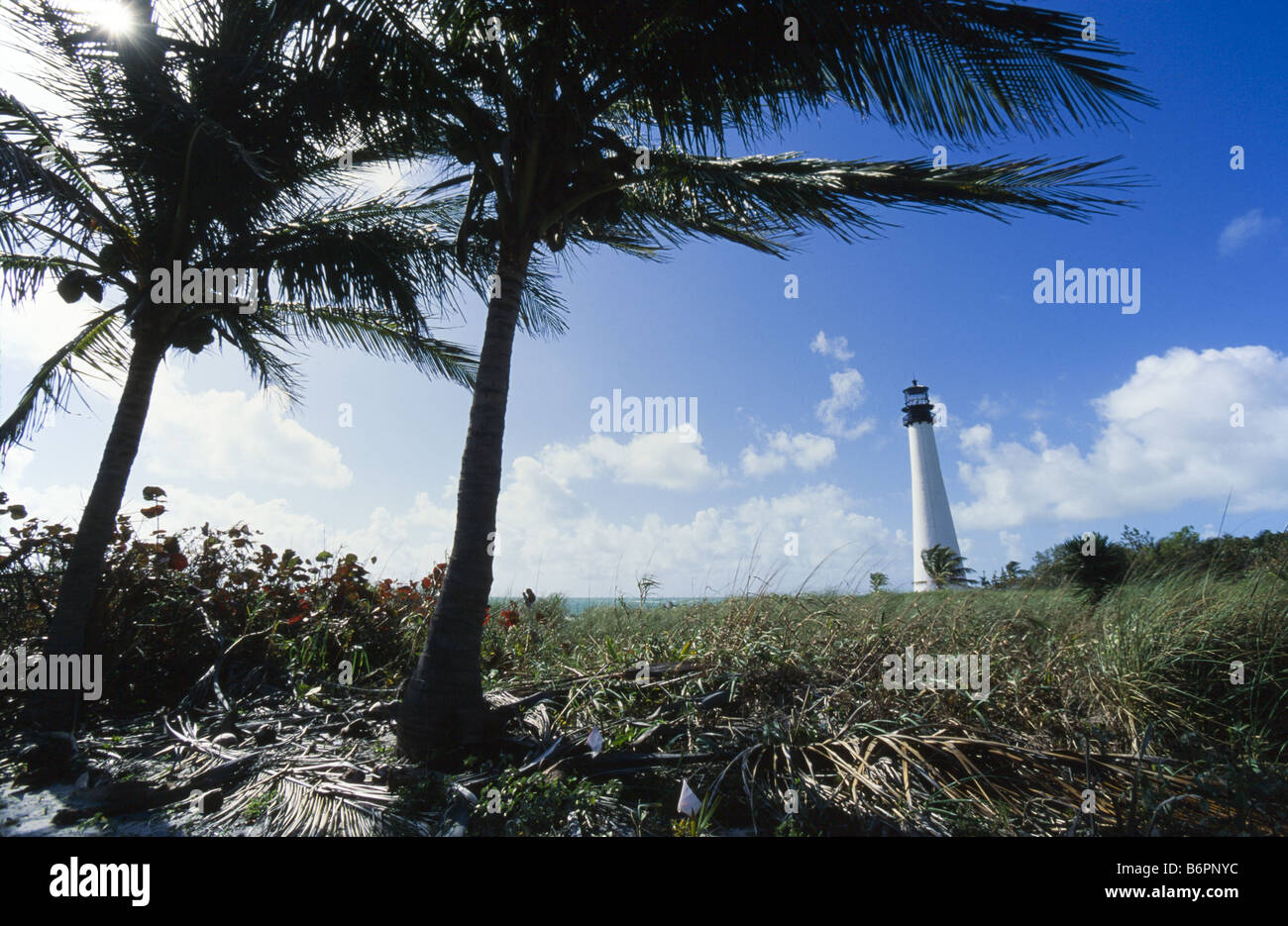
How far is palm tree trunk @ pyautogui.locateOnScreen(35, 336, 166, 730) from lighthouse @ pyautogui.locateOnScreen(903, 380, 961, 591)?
28.4 m

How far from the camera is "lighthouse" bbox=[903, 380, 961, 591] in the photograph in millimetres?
28484

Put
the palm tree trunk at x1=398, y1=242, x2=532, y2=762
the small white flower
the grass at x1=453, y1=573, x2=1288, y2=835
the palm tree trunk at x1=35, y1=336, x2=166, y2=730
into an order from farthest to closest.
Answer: the palm tree trunk at x1=35, y1=336, x2=166, y2=730 → the palm tree trunk at x1=398, y1=242, x2=532, y2=762 → the grass at x1=453, y1=573, x2=1288, y2=835 → the small white flower

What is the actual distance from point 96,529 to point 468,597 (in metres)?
3.33

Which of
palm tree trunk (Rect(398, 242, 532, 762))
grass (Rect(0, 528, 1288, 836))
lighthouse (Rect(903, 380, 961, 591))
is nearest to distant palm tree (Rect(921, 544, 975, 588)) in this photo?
lighthouse (Rect(903, 380, 961, 591))

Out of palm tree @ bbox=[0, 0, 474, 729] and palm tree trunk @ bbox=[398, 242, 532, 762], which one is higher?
palm tree @ bbox=[0, 0, 474, 729]

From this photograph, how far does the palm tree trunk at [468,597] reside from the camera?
11.2 feet

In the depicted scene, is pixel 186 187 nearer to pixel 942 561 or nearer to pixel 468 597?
pixel 468 597

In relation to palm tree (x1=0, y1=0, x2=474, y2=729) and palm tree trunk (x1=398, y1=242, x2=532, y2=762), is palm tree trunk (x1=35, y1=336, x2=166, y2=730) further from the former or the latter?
palm tree trunk (x1=398, y1=242, x2=532, y2=762)

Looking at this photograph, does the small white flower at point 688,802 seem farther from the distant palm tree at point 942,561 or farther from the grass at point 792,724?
the distant palm tree at point 942,561

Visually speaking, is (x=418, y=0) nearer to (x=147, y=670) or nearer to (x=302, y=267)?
(x=302, y=267)

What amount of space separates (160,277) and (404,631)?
388 centimetres

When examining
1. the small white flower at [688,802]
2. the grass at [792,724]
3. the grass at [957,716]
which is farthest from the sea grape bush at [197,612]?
the small white flower at [688,802]

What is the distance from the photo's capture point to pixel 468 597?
3607 millimetres
